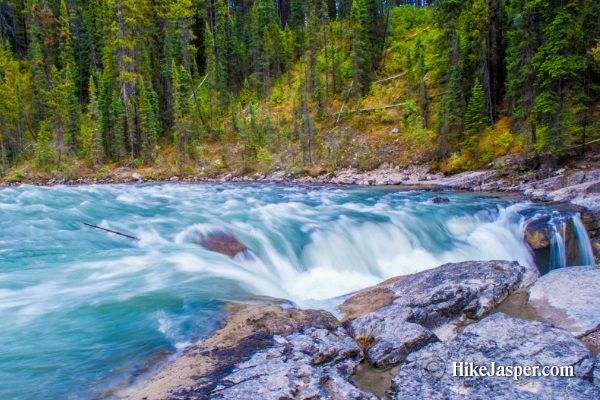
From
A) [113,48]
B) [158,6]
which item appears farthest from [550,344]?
[158,6]

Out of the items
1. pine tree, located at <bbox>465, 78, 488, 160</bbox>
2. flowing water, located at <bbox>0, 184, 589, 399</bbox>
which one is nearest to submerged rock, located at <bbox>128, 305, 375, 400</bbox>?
flowing water, located at <bbox>0, 184, 589, 399</bbox>

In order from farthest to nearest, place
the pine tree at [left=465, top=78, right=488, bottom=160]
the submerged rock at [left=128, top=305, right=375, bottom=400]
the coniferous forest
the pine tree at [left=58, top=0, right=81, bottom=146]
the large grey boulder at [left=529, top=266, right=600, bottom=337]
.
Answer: the pine tree at [left=58, top=0, right=81, bottom=146] < the pine tree at [left=465, top=78, right=488, bottom=160] < the coniferous forest < the large grey boulder at [left=529, top=266, right=600, bottom=337] < the submerged rock at [left=128, top=305, right=375, bottom=400]

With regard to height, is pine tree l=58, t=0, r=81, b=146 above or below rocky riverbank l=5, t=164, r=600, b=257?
above

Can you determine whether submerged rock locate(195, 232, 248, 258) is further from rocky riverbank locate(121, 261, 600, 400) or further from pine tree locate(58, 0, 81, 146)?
pine tree locate(58, 0, 81, 146)

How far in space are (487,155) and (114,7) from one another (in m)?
45.1

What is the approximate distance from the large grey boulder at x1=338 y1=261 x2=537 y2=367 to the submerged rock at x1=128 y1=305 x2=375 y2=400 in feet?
1.17

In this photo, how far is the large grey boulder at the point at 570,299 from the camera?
420 centimetres

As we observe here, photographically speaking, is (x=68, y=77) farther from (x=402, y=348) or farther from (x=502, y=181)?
(x=402, y=348)

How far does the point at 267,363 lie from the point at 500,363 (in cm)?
221

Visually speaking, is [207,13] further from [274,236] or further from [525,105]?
[274,236]

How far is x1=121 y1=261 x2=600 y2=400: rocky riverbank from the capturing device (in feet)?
9.57

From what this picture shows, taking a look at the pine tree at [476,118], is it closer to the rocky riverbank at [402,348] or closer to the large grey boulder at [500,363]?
the rocky riverbank at [402,348]

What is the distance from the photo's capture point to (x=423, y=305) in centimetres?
463

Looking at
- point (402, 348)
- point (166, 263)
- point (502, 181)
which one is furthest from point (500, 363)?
point (502, 181)
